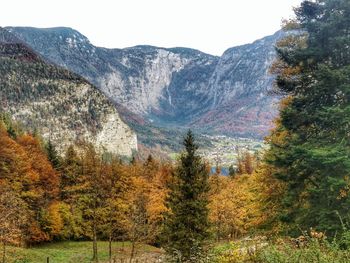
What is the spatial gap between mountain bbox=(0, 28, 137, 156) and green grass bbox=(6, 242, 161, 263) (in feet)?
351

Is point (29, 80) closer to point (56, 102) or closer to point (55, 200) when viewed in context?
point (56, 102)

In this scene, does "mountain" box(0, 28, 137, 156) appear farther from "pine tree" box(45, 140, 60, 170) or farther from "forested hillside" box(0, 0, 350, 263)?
"forested hillside" box(0, 0, 350, 263)

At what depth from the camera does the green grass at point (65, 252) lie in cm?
4155

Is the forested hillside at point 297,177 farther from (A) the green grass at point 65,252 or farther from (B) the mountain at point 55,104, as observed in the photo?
(B) the mountain at point 55,104

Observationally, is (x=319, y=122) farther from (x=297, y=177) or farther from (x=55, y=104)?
(x=55, y=104)

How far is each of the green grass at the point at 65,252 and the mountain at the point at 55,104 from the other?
107 meters

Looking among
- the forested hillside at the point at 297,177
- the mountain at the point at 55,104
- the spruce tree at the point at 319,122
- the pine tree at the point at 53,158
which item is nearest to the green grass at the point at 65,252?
the forested hillside at the point at 297,177

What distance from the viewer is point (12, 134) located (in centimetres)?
Result: 7812

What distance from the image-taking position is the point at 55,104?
176m

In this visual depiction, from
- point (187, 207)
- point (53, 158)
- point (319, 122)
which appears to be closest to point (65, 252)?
point (53, 158)

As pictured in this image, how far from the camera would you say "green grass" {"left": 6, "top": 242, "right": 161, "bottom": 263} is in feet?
136

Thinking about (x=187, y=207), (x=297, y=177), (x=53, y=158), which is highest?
(x=297, y=177)

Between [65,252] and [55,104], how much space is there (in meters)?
130

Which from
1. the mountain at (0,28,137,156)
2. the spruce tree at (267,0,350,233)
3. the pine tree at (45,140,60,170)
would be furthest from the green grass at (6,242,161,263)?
the mountain at (0,28,137,156)
